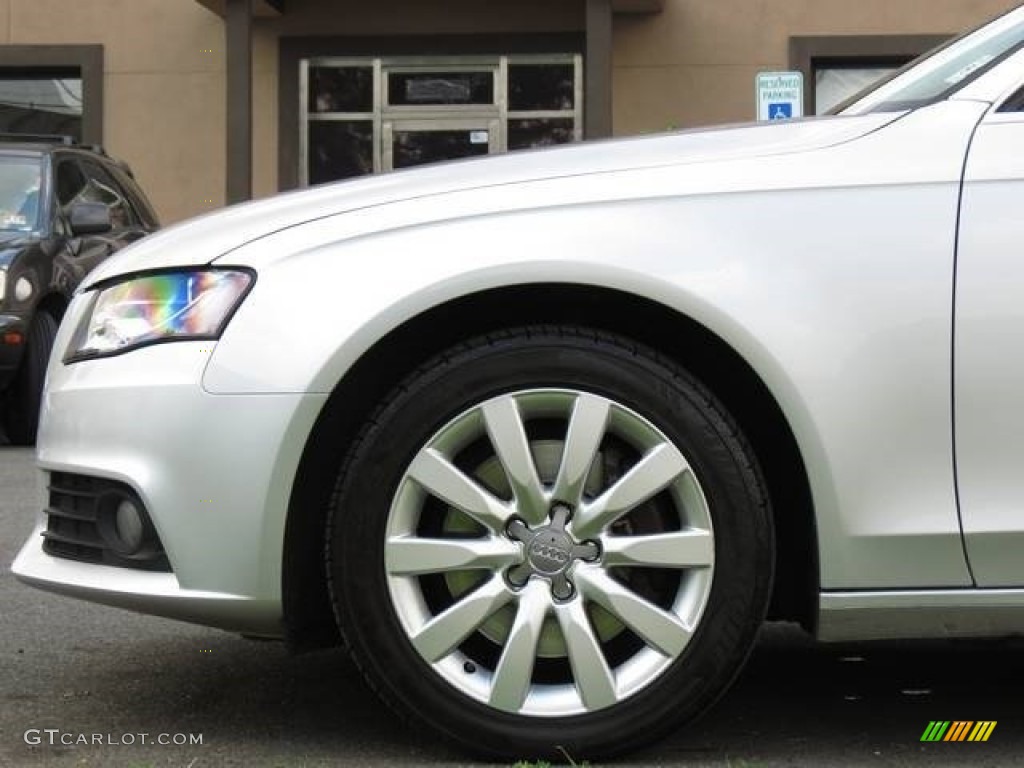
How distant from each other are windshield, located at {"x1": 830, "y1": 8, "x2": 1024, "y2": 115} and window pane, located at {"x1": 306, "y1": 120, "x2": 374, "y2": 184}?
1345 centimetres

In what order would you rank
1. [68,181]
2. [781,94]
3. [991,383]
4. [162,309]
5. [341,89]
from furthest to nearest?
1. [341,89]
2. [781,94]
3. [68,181]
4. [162,309]
5. [991,383]

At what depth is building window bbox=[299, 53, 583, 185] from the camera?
1678 cm

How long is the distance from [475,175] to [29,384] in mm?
6563

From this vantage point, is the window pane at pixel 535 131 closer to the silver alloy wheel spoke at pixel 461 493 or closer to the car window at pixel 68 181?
the car window at pixel 68 181

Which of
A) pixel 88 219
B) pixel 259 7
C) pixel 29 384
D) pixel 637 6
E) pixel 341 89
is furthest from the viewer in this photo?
pixel 341 89

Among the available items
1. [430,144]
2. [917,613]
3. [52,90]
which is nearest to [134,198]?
[430,144]

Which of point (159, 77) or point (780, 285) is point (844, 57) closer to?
point (159, 77)

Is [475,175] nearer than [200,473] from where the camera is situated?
No

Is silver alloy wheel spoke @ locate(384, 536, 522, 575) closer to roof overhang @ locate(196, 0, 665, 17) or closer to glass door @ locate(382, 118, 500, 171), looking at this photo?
roof overhang @ locate(196, 0, 665, 17)

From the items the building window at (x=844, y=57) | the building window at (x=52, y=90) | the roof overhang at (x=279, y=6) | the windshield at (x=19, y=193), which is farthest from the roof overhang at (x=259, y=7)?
the windshield at (x=19, y=193)

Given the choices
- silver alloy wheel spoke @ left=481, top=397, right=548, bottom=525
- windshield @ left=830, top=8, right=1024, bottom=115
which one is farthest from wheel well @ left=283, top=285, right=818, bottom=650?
windshield @ left=830, top=8, right=1024, bottom=115

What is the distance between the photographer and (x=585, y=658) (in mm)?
3031

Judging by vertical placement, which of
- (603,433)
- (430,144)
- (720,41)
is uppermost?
(720,41)

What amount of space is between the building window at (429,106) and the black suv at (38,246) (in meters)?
6.49
